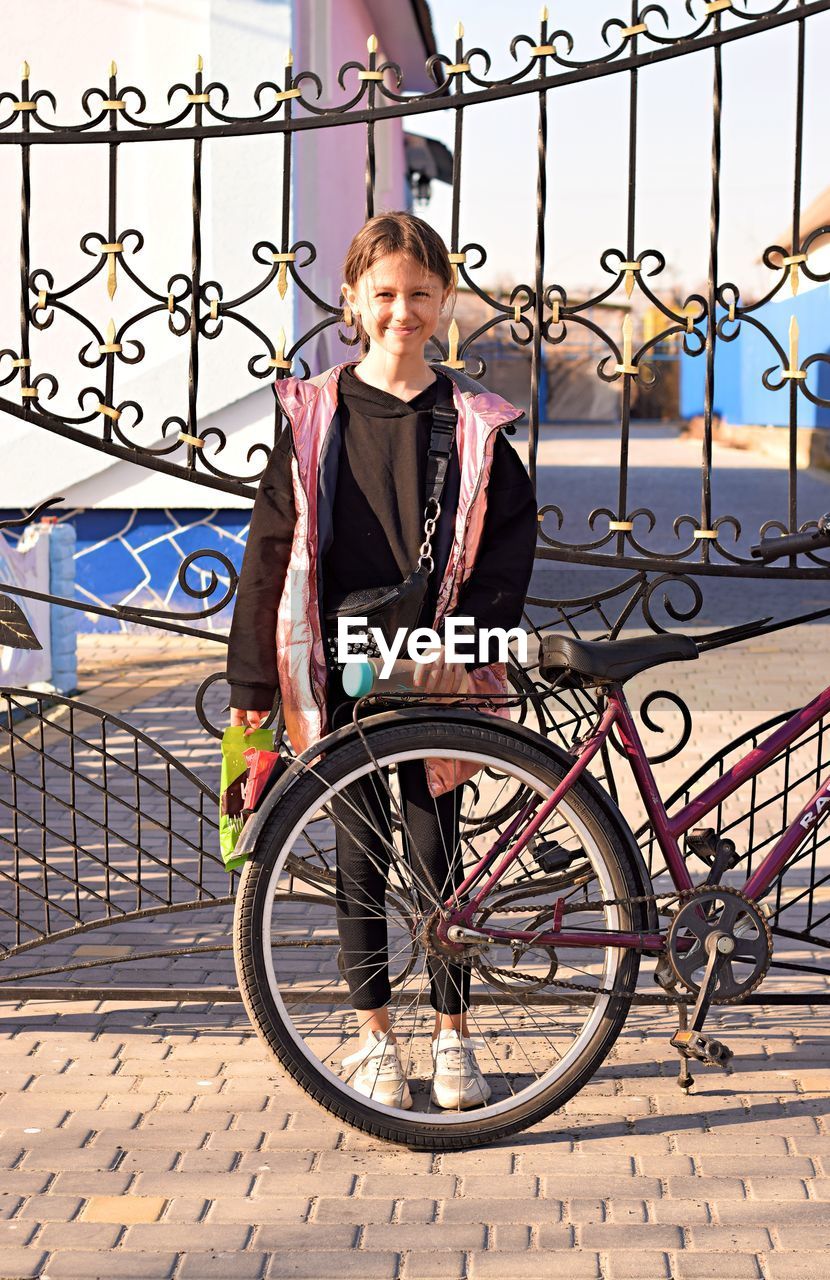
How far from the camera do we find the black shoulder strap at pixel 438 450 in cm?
335

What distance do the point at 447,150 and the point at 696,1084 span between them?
66.4ft

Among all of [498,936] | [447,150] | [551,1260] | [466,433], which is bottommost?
[551,1260]

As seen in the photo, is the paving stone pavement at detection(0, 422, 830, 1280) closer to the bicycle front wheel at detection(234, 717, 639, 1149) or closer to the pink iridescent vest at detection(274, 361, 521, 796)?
the bicycle front wheel at detection(234, 717, 639, 1149)

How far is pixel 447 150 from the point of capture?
2242cm

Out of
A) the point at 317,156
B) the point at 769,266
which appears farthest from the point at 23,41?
the point at 769,266

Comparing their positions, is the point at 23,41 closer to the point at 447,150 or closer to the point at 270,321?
the point at 270,321

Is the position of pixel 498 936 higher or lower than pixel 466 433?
lower

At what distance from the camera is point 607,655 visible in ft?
10.9

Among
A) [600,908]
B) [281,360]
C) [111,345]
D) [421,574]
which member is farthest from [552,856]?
[111,345]

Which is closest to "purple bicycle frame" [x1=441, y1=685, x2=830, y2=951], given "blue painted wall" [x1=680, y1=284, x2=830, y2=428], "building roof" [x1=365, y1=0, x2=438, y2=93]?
"building roof" [x1=365, y1=0, x2=438, y2=93]

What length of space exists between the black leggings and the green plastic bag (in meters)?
0.19

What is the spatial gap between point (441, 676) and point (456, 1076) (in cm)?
83

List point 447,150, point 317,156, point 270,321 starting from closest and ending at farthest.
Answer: point 270,321 < point 317,156 < point 447,150

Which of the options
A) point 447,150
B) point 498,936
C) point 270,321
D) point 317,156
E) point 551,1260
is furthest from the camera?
point 447,150
